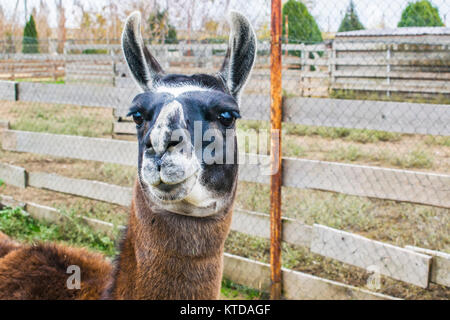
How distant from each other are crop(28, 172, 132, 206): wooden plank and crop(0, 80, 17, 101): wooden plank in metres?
0.99

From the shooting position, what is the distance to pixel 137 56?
7.69 feet

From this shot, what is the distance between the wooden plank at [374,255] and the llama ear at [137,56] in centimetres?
207

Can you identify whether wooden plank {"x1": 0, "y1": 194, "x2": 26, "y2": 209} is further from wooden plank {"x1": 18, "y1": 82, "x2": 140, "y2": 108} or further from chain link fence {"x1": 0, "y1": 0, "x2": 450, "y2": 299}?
wooden plank {"x1": 18, "y1": 82, "x2": 140, "y2": 108}

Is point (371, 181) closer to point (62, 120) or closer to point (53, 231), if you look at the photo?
point (53, 231)

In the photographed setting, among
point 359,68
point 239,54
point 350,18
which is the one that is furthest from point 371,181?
point 359,68

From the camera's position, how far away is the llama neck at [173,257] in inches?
79.4

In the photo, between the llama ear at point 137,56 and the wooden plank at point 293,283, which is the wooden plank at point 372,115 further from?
the llama ear at point 137,56

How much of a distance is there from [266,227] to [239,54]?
214cm

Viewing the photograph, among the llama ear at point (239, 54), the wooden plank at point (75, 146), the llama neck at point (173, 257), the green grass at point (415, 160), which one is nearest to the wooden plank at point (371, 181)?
the llama ear at point (239, 54)

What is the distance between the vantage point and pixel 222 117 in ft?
6.66

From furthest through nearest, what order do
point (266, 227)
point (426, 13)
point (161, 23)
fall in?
point (426, 13) < point (161, 23) < point (266, 227)

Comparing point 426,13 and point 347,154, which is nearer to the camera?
point 426,13

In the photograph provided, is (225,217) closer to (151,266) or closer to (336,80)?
(151,266)
